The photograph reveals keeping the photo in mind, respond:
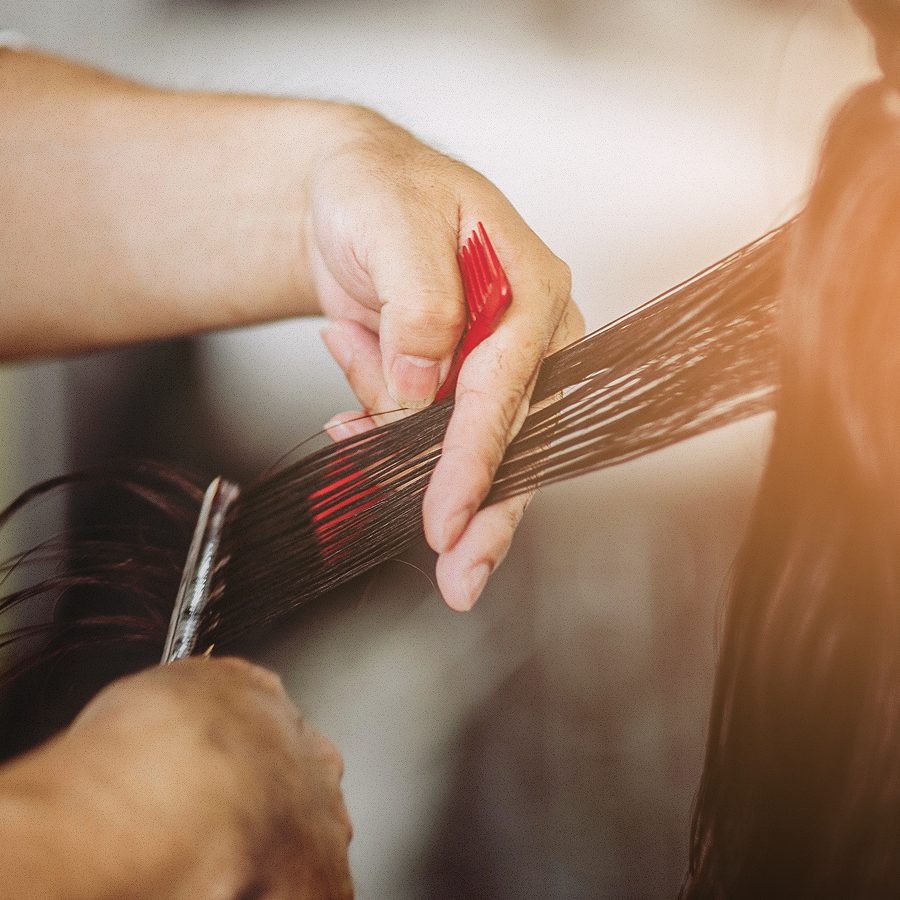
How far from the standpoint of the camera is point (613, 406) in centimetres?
55

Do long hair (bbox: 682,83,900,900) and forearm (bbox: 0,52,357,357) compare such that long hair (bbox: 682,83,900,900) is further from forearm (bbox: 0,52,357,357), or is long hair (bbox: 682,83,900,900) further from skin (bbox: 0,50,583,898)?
forearm (bbox: 0,52,357,357)

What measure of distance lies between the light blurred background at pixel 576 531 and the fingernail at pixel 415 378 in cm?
7

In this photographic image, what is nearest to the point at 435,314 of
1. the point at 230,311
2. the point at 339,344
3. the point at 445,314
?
the point at 445,314

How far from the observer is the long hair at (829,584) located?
0.49 m

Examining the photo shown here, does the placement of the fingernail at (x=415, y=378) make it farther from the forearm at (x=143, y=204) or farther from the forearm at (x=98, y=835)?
the forearm at (x=98, y=835)

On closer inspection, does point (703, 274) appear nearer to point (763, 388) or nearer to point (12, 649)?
point (763, 388)

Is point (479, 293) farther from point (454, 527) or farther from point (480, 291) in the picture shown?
point (454, 527)

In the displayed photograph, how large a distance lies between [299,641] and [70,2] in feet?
1.84

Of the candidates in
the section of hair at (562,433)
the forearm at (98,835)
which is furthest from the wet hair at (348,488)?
the forearm at (98,835)

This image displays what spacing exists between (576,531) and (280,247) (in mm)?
339

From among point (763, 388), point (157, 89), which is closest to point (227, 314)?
point (157, 89)

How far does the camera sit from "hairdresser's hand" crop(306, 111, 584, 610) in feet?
1.82

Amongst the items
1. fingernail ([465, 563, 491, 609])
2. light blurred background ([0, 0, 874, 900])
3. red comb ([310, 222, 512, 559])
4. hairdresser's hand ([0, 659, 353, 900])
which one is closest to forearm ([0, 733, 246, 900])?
hairdresser's hand ([0, 659, 353, 900])

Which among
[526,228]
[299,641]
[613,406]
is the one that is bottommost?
[299,641]
